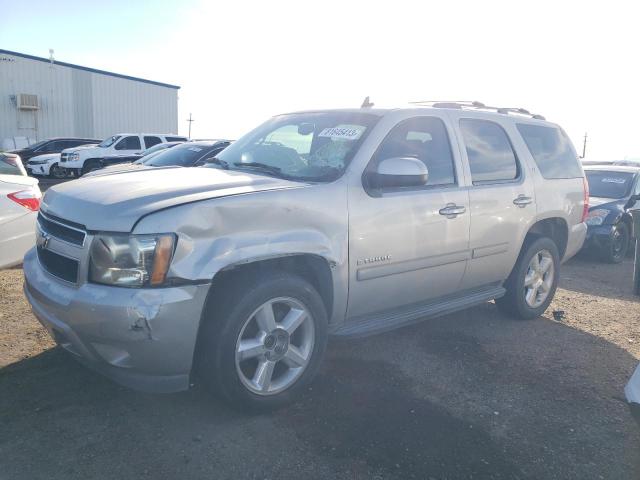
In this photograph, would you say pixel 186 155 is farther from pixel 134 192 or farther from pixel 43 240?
pixel 134 192

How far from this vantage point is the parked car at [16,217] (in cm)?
501

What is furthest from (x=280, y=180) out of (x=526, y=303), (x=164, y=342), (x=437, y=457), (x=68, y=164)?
(x=68, y=164)

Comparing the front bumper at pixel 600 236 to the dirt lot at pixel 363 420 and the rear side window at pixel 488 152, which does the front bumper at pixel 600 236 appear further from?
the rear side window at pixel 488 152

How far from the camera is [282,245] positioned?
10.3 ft

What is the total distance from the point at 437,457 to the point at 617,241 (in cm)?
720

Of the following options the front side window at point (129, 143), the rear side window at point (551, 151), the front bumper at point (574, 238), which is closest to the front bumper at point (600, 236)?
the front bumper at point (574, 238)

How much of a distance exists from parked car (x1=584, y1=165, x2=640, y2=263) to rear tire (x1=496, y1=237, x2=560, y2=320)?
12.1ft

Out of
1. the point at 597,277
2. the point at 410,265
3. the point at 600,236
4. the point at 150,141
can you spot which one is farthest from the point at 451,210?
the point at 150,141

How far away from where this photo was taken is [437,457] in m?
2.91

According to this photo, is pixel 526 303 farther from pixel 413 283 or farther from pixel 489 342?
pixel 413 283

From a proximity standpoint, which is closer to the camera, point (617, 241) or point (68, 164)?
point (617, 241)

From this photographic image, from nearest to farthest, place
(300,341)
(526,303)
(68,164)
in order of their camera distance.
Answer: (300,341), (526,303), (68,164)

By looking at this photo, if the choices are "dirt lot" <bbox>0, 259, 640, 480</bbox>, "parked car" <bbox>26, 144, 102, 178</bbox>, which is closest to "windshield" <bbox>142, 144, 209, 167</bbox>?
"dirt lot" <bbox>0, 259, 640, 480</bbox>

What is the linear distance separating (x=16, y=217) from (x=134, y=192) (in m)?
2.73
